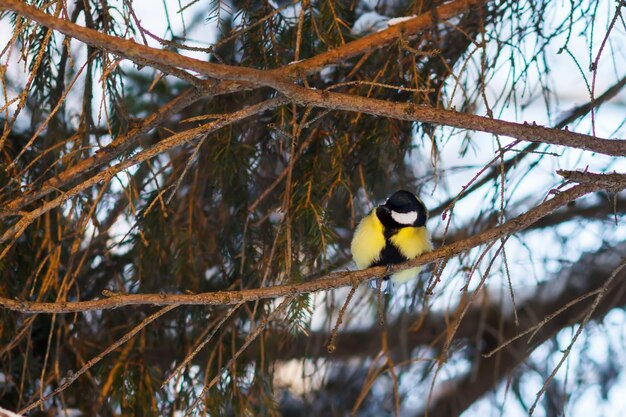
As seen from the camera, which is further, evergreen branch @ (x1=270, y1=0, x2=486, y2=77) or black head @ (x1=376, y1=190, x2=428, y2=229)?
black head @ (x1=376, y1=190, x2=428, y2=229)

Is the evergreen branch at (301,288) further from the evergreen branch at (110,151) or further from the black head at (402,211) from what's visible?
the black head at (402,211)

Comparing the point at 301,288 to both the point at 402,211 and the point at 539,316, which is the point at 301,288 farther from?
the point at 539,316

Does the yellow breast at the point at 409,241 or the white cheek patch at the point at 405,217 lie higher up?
the white cheek patch at the point at 405,217

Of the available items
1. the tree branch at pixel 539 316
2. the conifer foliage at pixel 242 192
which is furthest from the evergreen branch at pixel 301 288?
the tree branch at pixel 539 316

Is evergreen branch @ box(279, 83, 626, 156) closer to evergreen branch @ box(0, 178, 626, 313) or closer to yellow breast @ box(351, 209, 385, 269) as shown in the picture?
evergreen branch @ box(0, 178, 626, 313)

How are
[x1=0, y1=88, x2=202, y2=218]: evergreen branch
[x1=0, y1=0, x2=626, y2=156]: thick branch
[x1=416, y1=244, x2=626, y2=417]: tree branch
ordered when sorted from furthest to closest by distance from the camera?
[x1=416, y1=244, x2=626, y2=417]: tree branch, [x1=0, y1=88, x2=202, y2=218]: evergreen branch, [x1=0, y1=0, x2=626, y2=156]: thick branch

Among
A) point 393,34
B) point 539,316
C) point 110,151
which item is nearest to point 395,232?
point 393,34

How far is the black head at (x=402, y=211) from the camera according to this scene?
2.75m

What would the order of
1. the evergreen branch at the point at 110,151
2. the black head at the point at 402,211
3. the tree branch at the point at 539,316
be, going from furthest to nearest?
the tree branch at the point at 539,316 → the black head at the point at 402,211 → the evergreen branch at the point at 110,151

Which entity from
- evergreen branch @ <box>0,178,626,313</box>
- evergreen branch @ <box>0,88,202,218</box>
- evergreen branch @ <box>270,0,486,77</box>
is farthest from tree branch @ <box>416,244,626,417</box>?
evergreen branch @ <box>0,88,202,218</box>

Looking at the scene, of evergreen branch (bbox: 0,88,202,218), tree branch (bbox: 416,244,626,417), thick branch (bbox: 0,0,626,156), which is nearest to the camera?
thick branch (bbox: 0,0,626,156)

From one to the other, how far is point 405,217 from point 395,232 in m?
0.07

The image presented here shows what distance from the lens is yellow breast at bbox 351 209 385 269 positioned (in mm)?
2832

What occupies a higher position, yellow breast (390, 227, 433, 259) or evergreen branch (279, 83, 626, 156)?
yellow breast (390, 227, 433, 259)
